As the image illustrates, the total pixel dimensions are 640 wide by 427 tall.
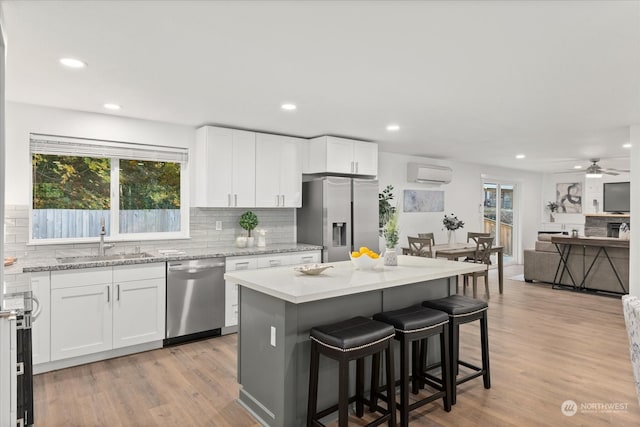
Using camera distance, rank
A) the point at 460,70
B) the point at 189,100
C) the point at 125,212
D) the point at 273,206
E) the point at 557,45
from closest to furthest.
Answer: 1. the point at 557,45
2. the point at 460,70
3. the point at 189,100
4. the point at 125,212
5. the point at 273,206

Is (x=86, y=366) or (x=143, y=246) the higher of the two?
(x=143, y=246)

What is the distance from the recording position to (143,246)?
14.7ft

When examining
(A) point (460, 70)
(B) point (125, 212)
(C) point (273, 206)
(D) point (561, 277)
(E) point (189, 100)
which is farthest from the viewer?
(D) point (561, 277)

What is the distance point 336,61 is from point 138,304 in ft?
9.52

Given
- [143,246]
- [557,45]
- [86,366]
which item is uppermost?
[557,45]

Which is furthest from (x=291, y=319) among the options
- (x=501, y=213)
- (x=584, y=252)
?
(x=501, y=213)

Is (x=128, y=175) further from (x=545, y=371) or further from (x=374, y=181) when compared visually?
(x=545, y=371)

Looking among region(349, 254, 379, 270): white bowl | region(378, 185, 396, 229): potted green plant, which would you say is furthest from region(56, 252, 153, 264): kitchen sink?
region(378, 185, 396, 229): potted green plant

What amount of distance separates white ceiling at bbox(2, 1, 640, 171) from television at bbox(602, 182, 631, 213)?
19.5 ft

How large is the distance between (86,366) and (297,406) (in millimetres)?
2248

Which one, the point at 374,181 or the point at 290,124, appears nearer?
the point at 290,124


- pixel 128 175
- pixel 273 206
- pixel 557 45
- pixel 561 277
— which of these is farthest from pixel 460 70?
pixel 561 277

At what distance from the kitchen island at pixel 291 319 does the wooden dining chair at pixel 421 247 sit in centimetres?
291

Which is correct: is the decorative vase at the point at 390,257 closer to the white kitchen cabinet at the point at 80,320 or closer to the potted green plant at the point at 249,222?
the potted green plant at the point at 249,222
